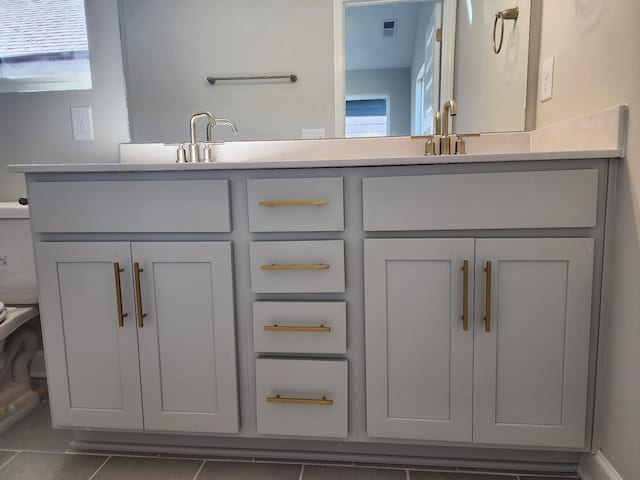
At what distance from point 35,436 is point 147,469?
0.50 m

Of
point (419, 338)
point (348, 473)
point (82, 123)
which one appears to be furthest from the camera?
point (82, 123)

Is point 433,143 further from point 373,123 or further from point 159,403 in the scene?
point 159,403

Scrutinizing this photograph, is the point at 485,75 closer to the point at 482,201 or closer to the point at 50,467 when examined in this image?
the point at 482,201

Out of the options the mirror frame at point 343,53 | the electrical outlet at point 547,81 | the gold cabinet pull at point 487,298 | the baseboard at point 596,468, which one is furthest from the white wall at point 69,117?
the baseboard at point 596,468

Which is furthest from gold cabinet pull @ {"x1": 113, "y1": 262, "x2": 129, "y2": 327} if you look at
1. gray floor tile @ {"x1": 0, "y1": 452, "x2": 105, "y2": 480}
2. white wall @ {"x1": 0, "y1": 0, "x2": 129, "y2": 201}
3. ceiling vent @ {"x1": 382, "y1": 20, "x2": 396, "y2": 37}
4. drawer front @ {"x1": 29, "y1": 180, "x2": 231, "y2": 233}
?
ceiling vent @ {"x1": 382, "y1": 20, "x2": 396, "y2": 37}

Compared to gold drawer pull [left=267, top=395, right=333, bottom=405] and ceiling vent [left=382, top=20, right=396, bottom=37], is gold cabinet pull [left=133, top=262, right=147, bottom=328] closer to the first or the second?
gold drawer pull [left=267, top=395, right=333, bottom=405]

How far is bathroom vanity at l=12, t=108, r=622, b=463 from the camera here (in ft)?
3.38

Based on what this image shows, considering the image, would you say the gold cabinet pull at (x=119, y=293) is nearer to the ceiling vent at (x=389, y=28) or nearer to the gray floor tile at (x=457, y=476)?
the gray floor tile at (x=457, y=476)

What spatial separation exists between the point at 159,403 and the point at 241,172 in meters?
0.70

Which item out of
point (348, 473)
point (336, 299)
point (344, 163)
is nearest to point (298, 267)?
point (336, 299)

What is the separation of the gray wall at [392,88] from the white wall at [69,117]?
94cm

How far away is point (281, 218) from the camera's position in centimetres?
109

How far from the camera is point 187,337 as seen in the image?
116 cm

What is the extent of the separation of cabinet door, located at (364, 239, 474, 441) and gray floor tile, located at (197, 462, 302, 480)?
1.03 ft
